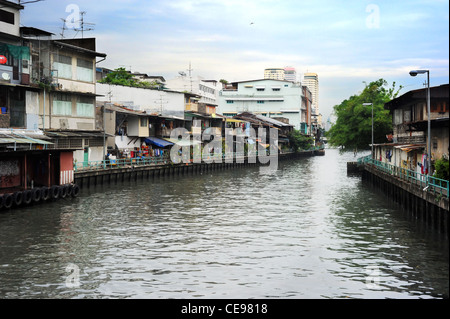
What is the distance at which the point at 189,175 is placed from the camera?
225 ft

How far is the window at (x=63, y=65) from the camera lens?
5034 cm

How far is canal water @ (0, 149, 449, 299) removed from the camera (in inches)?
696

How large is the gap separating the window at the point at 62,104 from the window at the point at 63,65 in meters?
1.89

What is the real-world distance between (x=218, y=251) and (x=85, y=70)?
37293mm

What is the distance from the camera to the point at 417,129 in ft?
131

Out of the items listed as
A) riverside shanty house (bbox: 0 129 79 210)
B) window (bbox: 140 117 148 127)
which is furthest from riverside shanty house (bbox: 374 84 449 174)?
window (bbox: 140 117 148 127)

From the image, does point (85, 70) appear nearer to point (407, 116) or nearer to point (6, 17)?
point (6, 17)

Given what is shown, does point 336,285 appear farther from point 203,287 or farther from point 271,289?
point 203,287

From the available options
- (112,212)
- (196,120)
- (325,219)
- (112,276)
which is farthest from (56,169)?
(196,120)

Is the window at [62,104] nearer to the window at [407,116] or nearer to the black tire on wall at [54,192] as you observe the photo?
the black tire on wall at [54,192]

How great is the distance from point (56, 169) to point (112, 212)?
8718mm

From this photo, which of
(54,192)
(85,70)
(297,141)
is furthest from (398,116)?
(297,141)

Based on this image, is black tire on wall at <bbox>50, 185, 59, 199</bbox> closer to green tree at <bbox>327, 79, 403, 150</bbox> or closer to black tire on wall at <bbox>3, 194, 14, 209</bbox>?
black tire on wall at <bbox>3, 194, 14, 209</bbox>

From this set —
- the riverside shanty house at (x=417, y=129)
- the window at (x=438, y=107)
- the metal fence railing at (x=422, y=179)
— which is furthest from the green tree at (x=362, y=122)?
the window at (x=438, y=107)
